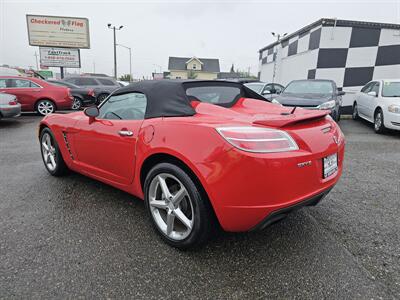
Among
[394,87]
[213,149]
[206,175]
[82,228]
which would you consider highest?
[394,87]

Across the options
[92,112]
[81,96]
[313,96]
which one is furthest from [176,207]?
[81,96]

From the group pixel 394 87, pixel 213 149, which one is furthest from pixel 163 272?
pixel 394 87

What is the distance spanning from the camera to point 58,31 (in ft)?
70.4

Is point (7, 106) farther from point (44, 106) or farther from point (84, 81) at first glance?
point (84, 81)

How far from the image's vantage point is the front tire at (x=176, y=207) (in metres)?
Result: 1.75

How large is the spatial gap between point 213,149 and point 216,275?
0.81 m

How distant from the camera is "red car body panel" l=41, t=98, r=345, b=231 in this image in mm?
1540

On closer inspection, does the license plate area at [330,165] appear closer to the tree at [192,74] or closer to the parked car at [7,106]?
the parked car at [7,106]

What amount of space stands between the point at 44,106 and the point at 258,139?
9213 mm

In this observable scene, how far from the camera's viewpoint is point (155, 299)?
1515 millimetres

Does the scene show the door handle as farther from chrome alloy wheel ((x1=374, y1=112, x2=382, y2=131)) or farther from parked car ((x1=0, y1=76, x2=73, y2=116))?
parked car ((x1=0, y1=76, x2=73, y2=116))

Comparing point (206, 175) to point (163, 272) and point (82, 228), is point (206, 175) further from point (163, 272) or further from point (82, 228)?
point (82, 228)

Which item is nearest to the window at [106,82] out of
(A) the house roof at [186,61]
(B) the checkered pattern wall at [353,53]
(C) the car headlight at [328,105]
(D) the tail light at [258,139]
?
(B) the checkered pattern wall at [353,53]

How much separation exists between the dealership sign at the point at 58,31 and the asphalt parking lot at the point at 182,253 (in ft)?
74.1
